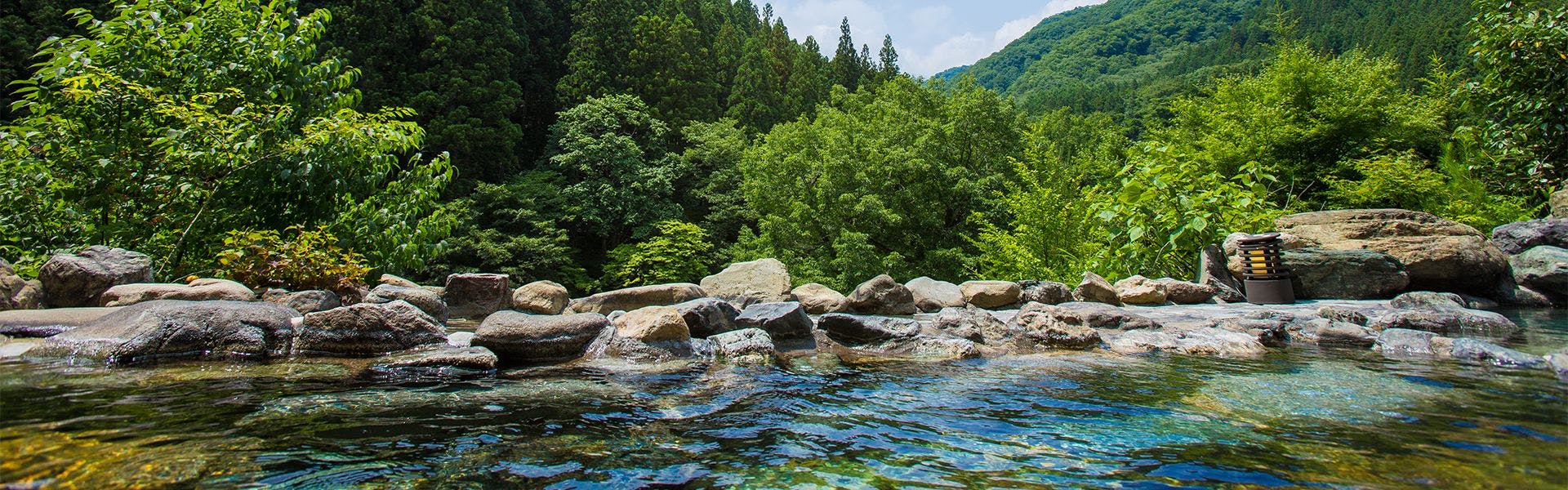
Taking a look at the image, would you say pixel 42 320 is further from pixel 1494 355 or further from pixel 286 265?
pixel 1494 355

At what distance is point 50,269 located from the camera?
5.42 metres

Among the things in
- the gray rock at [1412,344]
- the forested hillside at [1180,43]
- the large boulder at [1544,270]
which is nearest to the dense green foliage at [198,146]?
the gray rock at [1412,344]

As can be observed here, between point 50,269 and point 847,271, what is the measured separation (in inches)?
699

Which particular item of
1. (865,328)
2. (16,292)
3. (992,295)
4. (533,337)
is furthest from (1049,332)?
(16,292)

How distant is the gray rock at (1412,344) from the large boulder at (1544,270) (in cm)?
506

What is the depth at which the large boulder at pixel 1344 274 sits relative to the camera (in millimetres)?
8430

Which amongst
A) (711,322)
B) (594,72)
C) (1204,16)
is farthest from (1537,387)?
(1204,16)

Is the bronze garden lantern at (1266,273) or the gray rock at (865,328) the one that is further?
the bronze garden lantern at (1266,273)

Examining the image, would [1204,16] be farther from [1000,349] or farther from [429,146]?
[1000,349]

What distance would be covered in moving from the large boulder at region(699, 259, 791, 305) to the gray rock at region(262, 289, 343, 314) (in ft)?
16.6

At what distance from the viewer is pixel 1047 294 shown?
8531 millimetres

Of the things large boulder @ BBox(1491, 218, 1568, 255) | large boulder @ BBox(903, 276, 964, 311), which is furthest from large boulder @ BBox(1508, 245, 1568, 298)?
large boulder @ BBox(903, 276, 964, 311)

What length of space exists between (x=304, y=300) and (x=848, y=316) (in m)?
4.69

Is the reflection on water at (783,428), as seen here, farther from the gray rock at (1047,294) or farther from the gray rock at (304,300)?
the gray rock at (1047,294)
